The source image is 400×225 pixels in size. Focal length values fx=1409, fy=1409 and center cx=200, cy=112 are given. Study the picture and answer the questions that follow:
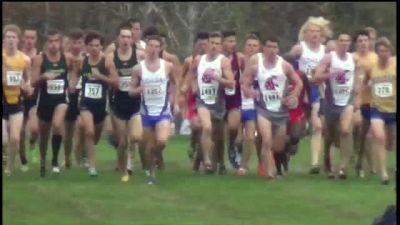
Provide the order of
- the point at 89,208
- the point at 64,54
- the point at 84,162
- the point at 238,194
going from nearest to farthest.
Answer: the point at 89,208 < the point at 238,194 < the point at 64,54 < the point at 84,162

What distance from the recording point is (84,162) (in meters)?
20.6

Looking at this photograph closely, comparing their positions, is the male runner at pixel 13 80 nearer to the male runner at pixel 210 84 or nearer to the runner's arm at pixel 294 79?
the male runner at pixel 210 84

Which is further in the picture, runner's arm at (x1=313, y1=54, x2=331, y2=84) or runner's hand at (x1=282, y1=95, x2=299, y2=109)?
runner's arm at (x1=313, y1=54, x2=331, y2=84)

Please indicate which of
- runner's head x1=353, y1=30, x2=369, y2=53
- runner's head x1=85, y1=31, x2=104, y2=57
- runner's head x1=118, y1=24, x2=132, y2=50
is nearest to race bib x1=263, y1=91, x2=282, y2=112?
runner's head x1=353, y1=30, x2=369, y2=53

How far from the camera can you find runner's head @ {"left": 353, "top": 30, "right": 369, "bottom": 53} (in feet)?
62.3

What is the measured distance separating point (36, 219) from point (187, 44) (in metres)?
32.5

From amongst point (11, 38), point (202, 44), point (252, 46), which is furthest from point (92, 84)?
point (252, 46)

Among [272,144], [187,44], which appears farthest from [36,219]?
[187,44]

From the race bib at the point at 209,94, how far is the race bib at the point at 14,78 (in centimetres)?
245

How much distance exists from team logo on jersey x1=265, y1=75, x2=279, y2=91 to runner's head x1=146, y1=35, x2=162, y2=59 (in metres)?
1.51

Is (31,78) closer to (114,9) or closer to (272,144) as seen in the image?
(272,144)

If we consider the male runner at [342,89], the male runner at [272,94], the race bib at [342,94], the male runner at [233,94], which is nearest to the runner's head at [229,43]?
the male runner at [233,94]

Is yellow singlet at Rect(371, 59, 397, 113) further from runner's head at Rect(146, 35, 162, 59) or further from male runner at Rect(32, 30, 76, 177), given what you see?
male runner at Rect(32, 30, 76, 177)

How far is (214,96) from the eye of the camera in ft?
62.5
